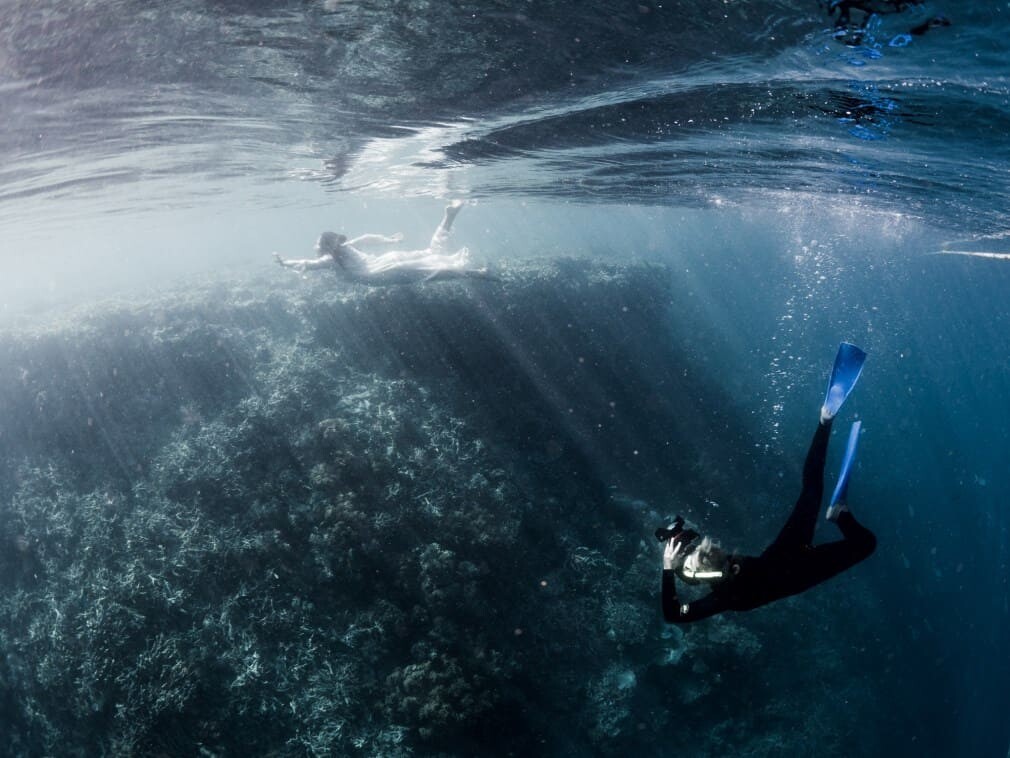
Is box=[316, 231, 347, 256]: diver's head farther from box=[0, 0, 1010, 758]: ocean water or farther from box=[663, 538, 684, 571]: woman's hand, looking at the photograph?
box=[663, 538, 684, 571]: woman's hand

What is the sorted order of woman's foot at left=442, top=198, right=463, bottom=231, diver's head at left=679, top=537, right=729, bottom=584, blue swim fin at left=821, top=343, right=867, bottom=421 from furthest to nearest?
woman's foot at left=442, top=198, right=463, bottom=231 → blue swim fin at left=821, top=343, right=867, bottom=421 → diver's head at left=679, top=537, right=729, bottom=584

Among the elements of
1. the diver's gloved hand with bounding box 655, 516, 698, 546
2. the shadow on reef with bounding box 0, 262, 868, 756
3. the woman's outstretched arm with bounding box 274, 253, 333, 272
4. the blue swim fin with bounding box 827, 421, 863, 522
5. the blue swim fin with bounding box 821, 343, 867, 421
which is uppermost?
the woman's outstretched arm with bounding box 274, 253, 333, 272

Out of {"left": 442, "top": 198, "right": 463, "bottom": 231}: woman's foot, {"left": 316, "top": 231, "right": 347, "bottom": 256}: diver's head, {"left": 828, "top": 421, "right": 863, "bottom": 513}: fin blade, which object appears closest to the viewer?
{"left": 828, "top": 421, "right": 863, "bottom": 513}: fin blade

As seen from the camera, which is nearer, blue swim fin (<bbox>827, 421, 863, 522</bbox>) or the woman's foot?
blue swim fin (<bbox>827, 421, 863, 522</bbox>)

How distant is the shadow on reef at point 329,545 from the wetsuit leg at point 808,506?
26.5 feet

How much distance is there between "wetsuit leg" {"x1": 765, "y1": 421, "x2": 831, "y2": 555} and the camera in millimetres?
5141

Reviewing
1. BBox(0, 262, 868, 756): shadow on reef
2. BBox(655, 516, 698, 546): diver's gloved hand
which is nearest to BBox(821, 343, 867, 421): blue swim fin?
BBox(655, 516, 698, 546): diver's gloved hand

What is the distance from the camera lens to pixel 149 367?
16.2 meters

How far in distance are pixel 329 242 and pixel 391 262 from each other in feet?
6.65

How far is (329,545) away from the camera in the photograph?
11711 millimetres

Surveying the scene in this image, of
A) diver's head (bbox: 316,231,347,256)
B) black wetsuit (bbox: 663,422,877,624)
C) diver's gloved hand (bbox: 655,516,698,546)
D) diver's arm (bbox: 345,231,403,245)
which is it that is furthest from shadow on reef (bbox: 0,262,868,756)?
diver's gloved hand (bbox: 655,516,698,546)

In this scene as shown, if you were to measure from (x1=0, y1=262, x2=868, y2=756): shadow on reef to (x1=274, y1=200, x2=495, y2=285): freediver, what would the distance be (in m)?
4.81

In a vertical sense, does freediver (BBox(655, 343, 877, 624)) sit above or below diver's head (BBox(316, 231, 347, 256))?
below

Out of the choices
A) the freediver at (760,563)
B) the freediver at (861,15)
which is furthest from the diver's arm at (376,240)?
the freediver at (760,563)
